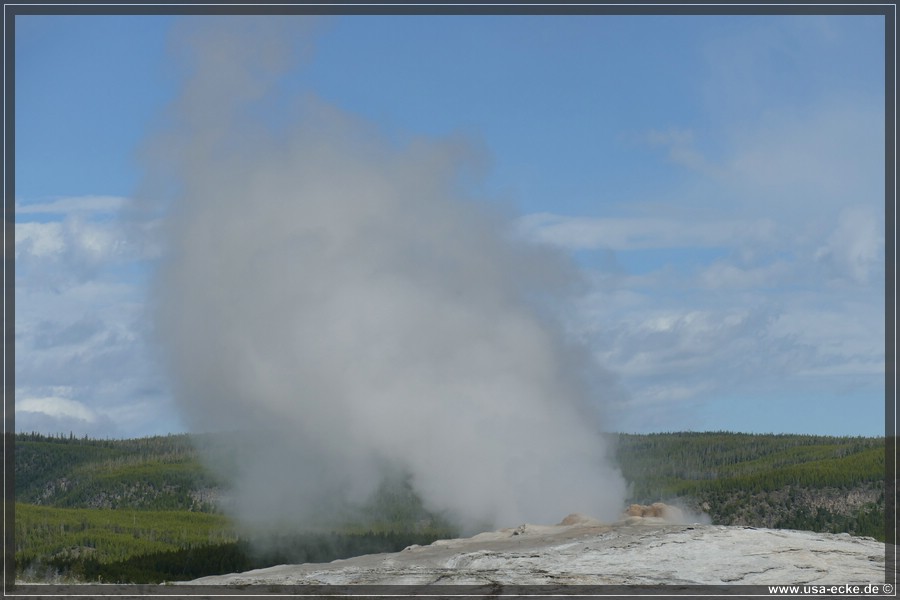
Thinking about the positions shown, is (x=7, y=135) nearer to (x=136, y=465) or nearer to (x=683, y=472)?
(x=683, y=472)

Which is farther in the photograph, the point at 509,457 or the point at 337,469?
the point at 337,469

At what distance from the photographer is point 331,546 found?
73125 millimetres

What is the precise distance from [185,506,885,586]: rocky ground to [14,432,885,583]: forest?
1402 cm

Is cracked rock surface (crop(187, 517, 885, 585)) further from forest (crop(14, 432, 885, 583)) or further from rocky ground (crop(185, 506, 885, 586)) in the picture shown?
forest (crop(14, 432, 885, 583))

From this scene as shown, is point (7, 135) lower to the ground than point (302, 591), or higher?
higher

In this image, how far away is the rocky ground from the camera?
32844mm

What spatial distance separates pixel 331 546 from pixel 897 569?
45.2 metres

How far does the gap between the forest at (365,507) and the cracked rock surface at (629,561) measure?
1391 centimetres

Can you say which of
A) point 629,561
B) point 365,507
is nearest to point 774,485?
point 365,507

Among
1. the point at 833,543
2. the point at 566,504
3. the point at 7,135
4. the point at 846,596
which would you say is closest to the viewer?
the point at 846,596

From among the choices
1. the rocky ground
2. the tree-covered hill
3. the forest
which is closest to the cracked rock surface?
the rocky ground

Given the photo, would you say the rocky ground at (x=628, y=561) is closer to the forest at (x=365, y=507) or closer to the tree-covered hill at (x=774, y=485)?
the forest at (x=365, y=507)

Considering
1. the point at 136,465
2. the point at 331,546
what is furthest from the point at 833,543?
the point at 136,465

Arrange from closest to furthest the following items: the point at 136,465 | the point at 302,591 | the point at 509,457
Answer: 1. the point at 302,591
2. the point at 509,457
3. the point at 136,465
